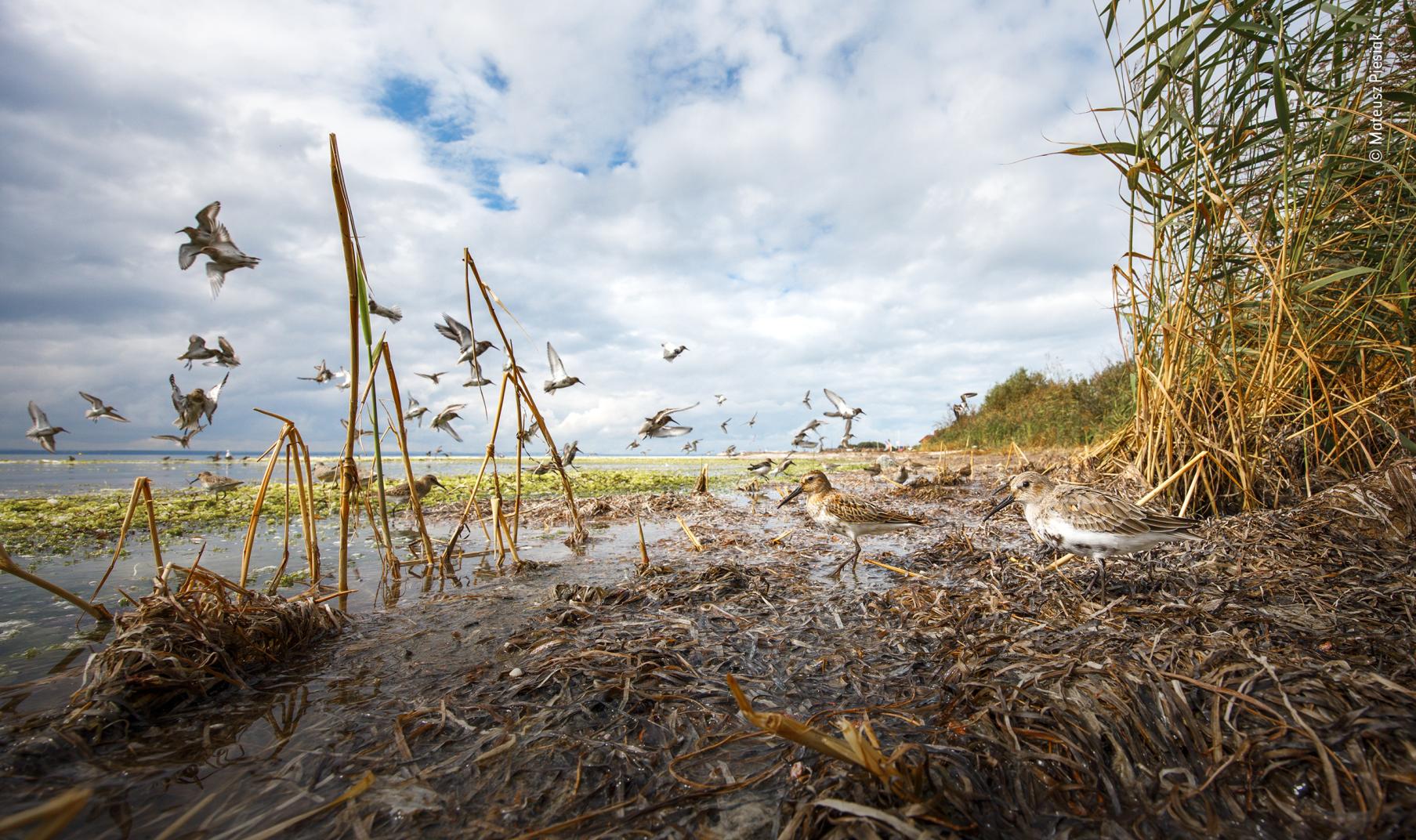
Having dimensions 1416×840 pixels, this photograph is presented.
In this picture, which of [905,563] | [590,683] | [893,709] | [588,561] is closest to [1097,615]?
[893,709]

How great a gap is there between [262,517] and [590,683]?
380 inches

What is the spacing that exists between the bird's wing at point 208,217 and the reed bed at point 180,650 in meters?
4.38

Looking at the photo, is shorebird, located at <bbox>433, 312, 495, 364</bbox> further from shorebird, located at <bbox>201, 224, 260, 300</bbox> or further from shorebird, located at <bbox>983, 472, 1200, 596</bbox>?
shorebird, located at <bbox>983, 472, 1200, 596</bbox>

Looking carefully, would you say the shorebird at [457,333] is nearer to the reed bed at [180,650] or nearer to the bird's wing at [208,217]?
the bird's wing at [208,217]

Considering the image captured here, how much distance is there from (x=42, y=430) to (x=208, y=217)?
9569mm

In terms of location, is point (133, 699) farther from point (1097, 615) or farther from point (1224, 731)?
point (1097, 615)

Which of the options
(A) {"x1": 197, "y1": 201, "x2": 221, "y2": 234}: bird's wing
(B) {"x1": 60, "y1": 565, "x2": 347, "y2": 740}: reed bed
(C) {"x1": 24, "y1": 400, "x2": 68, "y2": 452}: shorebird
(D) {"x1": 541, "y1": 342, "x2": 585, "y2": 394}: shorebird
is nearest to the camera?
(B) {"x1": 60, "y1": 565, "x2": 347, "y2": 740}: reed bed

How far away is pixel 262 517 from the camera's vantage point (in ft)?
31.2

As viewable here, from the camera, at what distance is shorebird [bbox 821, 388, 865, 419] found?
1364 centimetres

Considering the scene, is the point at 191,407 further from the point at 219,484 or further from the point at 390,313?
the point at 219,484

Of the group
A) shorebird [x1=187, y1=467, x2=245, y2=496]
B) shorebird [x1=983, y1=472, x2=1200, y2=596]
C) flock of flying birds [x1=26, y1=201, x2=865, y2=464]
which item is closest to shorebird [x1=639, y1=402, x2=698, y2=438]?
flock of flying birds [x1=26, y1=201, x2=865, y2=464]

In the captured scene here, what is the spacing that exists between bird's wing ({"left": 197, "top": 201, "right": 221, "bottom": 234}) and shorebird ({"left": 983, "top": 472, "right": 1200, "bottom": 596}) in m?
8.45

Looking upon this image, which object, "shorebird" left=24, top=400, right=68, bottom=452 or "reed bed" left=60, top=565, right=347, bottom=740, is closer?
"reed bed" left=60, top=565, right=347, bottom=740

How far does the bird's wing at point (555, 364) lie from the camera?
7.97 meters
